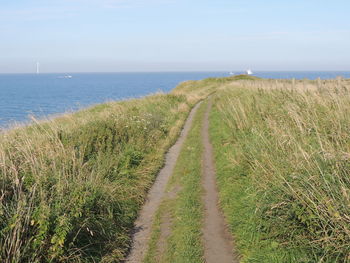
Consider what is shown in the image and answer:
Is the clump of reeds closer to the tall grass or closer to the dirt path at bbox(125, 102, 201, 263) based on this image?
the dirt path at bbox(125, 102, 201, 263)

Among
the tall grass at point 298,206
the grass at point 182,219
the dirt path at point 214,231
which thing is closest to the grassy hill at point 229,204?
the tall grass at point 298,206

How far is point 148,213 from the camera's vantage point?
728cm

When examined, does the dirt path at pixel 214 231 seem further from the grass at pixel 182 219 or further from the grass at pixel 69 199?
the grass at pixel 69 199

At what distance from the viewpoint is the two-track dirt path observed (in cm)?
551

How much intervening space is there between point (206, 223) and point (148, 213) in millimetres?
1392

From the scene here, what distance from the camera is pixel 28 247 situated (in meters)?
4.59

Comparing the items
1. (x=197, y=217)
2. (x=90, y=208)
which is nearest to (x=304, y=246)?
(x=197, y=217)

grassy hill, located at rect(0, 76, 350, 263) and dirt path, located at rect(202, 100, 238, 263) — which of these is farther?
dirt path, located at rect(202, 100, 238, 263)

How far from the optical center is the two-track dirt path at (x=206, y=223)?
5.51 metres

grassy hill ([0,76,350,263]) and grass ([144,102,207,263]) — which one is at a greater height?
grassy hill ([0,76,350,263])

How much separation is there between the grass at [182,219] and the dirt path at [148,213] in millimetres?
135

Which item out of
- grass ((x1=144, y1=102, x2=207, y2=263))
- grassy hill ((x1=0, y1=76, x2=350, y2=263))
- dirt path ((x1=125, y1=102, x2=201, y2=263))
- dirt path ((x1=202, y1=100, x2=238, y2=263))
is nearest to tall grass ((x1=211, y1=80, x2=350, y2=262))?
grassy hill ((x1=0, y1=76, x2=350, y2=263))

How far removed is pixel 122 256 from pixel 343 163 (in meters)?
3.80

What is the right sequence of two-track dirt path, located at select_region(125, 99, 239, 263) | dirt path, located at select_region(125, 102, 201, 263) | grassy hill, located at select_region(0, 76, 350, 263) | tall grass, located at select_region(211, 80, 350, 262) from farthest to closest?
dirt path, located at select_region(125, 102, 201, 263) → two-track dirt path, located at select_region(125, 99, 239, 263) → grassy hill, located at select_region(0, 76, 350, 263) → tall grass, located at select_region(211, 80, 350, 262)
